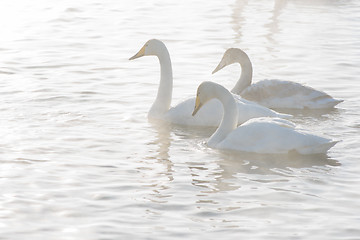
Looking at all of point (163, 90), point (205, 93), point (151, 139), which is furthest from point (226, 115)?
point (163, 90)

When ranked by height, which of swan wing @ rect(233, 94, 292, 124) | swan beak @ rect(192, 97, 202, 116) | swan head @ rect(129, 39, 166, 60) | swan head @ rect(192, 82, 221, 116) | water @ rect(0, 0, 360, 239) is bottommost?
water @ rect(0, 0, 360, 239)

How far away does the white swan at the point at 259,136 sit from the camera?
10.4 metres

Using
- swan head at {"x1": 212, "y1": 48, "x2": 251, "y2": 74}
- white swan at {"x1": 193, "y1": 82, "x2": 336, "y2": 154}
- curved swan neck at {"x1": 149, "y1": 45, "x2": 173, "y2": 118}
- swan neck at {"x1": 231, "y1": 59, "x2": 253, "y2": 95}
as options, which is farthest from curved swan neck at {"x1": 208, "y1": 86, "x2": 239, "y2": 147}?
swan head at {"x1": 212, "y1": 48, "x2": 251, "y2": 74}

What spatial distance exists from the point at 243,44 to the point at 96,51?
3145 millimetres

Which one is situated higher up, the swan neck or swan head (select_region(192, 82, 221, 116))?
swan head (select_region(192, 82, 221, 116))

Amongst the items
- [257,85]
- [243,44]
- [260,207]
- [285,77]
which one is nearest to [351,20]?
[243,44]

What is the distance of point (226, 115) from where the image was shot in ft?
36.0

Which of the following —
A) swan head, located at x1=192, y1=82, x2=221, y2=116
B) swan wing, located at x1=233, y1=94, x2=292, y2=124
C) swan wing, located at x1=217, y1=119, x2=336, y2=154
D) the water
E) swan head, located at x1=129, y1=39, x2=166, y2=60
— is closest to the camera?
the water

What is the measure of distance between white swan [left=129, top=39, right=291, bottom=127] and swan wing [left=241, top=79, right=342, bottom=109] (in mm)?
1206

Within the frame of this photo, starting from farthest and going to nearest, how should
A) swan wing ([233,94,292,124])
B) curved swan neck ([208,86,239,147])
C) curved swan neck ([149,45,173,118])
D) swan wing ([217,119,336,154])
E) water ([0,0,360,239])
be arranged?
curved swan neck ([149,45,173,118]) < swan wing ([233,94,292,124]) < curved swan neck ([208,86,239,147]) < swan wing ([217,119,336,154]) < water ([0,0,360,239])

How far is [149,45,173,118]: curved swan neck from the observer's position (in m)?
12.6

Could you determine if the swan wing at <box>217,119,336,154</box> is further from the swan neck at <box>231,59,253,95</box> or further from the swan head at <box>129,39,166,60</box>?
the swan neck at <box>231,59,253,95</box>

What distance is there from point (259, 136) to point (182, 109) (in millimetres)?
1939

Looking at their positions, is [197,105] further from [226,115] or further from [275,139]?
[275,139]
